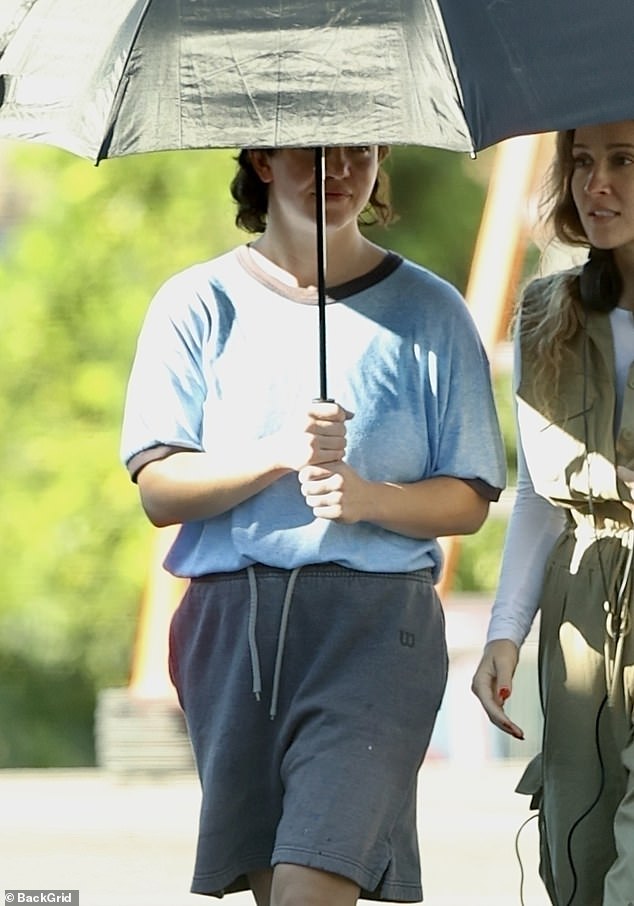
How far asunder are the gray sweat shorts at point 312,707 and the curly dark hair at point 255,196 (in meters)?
0.77

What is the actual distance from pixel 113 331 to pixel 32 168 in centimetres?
70

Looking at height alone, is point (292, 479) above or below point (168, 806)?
above

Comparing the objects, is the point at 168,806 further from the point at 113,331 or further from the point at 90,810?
the point at 113,331

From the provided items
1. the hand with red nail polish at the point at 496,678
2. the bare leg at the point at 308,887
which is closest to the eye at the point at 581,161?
the hand with red nail polish at the point at 496,678

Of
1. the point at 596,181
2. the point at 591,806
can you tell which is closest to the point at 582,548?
the point at 591,806

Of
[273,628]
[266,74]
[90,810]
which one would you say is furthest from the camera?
[90,810]

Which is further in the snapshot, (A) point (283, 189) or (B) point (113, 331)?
(B) point (113, 331)

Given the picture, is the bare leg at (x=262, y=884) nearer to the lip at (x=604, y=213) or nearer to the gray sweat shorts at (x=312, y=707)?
the gray sweat shorts at (x=312, y=707)

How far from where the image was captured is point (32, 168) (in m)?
7.75

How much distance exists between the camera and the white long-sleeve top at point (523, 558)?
4074 mm

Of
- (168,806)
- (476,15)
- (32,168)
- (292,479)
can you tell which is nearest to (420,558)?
(292,479)

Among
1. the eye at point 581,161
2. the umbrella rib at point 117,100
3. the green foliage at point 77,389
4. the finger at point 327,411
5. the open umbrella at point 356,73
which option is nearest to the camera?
the open umbrella at point 356,73

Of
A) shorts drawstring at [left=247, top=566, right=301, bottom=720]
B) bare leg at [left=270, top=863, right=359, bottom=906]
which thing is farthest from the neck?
bare leg at [left=270, top=863, right=359, bottom=906]

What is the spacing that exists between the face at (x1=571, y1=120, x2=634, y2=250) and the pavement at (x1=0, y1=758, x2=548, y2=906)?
2838mm
